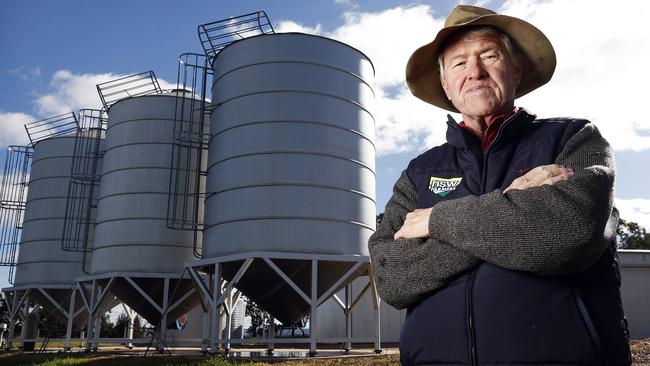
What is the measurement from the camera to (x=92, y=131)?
25016 mm

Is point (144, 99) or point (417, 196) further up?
point (144, 99)

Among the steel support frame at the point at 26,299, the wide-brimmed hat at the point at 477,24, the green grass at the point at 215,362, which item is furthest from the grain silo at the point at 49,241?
the wide-brimmed hat at the point at 477,24

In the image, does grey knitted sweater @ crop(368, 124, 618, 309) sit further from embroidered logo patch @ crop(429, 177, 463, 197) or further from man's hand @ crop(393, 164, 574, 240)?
embroidered logo patch @ crop(429, 177, 463, 197)

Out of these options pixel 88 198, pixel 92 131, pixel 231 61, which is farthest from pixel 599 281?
pixel 92 131

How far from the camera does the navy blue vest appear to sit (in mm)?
1630

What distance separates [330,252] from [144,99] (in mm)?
10128

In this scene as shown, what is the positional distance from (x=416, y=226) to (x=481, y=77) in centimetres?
66

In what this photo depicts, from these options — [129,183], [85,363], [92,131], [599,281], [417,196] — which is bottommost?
[85,363]

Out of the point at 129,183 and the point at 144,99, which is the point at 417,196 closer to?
the point at 129,183

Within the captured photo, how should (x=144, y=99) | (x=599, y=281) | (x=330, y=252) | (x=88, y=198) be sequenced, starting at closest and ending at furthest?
1. (x=599, y=281)
2. (x=330, y=252)
3. (x=144, y=99)
4. (x=88, y=198)

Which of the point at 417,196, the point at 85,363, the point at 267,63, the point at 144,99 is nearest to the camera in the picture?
the point at 417,196

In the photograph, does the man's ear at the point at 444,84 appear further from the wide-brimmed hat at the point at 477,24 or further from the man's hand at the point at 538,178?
the man's hand at the point at 538,178

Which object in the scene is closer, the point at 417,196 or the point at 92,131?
the point at 417,196

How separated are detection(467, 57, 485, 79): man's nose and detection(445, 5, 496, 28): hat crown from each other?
16 cm
